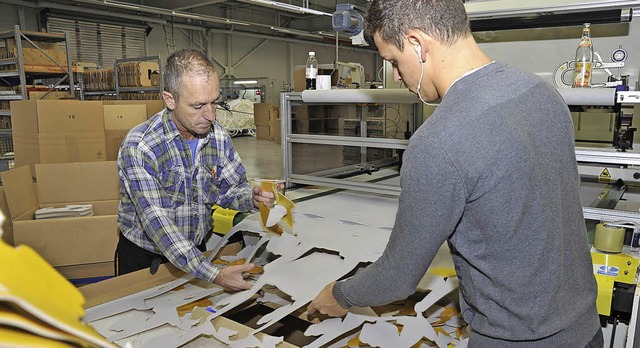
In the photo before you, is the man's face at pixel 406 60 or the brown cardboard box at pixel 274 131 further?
the brown cardboard box at pixel 274 131

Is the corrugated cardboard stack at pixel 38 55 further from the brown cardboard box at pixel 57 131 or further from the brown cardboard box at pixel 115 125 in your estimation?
the brown cardboard box at pixel 115 125

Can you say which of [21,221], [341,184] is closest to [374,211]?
[341,184]

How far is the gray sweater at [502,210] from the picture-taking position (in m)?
0.82

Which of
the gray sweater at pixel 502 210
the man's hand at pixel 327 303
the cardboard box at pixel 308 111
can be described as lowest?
the man's hand at pixel 327 303

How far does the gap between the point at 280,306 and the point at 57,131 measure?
3.04 metres

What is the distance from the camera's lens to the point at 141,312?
1.48 metres

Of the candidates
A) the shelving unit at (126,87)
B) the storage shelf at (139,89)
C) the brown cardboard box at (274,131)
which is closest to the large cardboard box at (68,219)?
the shelving unit at (126,87)

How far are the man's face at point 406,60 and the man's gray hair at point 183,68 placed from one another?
0.86m

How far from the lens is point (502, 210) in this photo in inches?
32.9

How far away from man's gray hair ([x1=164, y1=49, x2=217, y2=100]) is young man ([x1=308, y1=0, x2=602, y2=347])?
85cm

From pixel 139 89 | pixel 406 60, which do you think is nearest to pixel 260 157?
pixel 139 89

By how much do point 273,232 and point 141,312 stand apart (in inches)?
24.8

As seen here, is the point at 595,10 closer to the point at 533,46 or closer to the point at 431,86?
the point at 533,46

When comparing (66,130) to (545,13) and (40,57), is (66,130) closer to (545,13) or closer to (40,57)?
(40,57)
